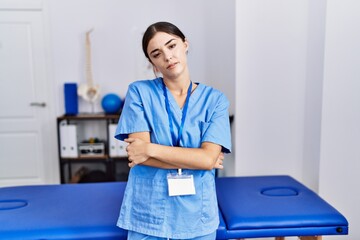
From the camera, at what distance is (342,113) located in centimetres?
194

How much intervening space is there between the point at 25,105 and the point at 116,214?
2597 millimetres

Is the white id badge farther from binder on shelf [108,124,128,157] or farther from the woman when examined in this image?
binder on shelf [108,124,128,157]

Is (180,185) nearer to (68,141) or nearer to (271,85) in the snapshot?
(271,85)

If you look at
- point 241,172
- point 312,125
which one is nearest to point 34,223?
point 241,172

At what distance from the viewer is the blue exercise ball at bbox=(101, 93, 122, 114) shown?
3371 mm

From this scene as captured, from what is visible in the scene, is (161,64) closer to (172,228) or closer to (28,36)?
(172,228)

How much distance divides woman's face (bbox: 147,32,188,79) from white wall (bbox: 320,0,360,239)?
45.2 inches

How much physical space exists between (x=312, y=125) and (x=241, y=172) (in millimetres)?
591

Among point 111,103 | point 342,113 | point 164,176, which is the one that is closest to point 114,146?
point 111,103

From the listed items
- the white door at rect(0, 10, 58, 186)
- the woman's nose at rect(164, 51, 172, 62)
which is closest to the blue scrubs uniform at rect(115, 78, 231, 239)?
the woman's nose at rect(164, 51, 172, 62)

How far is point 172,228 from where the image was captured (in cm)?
114

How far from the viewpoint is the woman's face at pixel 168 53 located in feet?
3.66

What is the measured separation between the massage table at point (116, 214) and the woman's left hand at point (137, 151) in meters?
0.40

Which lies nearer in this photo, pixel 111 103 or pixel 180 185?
pixel 180 185
